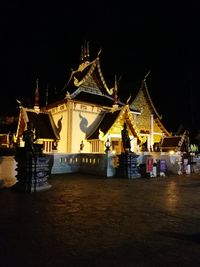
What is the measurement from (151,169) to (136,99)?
13.5 metres

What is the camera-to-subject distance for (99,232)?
4270mm

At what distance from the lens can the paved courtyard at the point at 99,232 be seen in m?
3.20

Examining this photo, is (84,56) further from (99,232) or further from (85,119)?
(99,232)

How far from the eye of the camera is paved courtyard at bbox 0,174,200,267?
320cm

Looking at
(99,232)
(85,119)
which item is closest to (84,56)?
(85,119)

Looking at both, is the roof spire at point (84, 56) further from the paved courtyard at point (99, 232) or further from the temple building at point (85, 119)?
the paved courtyard at point (99, 232)

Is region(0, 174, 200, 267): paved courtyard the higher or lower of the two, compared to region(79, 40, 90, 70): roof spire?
lower

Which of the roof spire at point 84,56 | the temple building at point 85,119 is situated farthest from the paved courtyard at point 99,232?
the roof spire at point 84,56

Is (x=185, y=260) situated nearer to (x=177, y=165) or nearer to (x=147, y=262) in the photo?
(x=147, y=262)

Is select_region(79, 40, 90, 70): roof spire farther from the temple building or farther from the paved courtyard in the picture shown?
the paved courtyard

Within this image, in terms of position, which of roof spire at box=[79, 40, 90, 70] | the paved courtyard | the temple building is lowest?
the paved courtyard

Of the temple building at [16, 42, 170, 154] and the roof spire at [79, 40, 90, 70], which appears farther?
the roof spire at [79, 40, 90, 70]

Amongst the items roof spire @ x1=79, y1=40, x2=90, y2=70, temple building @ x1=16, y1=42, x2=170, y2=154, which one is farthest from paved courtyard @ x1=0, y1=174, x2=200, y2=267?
roof spire @ x1=79, y1=40, x2=90, y2=70

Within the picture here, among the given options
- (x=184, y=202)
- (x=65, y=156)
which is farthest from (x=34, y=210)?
(x=65, y=156)
